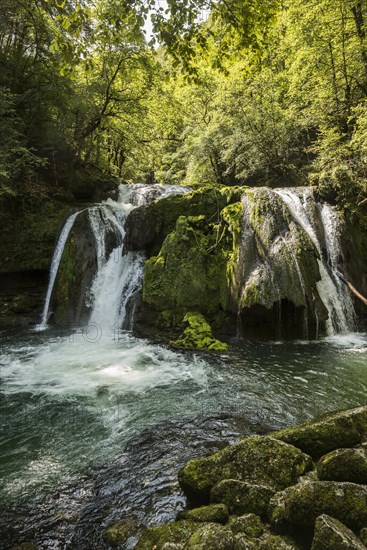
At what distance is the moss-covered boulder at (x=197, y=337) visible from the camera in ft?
28.3

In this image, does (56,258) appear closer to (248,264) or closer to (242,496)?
(248,264)

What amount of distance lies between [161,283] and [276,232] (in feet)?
12.7

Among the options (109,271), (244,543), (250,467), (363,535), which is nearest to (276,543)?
(244,543)

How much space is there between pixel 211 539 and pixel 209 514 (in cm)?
41

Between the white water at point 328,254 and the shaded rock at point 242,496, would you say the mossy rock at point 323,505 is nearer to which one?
the shaded rock at point 242,496

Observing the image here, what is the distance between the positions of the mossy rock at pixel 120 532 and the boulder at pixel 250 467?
0.58 meters

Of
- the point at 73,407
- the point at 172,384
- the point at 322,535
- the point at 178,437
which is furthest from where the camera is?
the point at 172,384

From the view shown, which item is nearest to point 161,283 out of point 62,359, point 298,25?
point 62,359

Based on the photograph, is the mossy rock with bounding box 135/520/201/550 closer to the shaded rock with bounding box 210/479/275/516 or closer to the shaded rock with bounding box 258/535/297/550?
the shaded rock with bounding box 210/479/275/516

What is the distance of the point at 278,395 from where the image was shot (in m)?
5.89

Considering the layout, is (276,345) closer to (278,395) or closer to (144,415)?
(278,395)

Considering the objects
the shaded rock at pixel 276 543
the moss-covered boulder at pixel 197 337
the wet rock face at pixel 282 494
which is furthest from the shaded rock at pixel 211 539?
the moss-covered boulder at pixel 197 337

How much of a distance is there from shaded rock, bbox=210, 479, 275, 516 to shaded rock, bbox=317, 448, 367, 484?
1.65ft

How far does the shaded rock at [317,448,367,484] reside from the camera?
8.98ft
